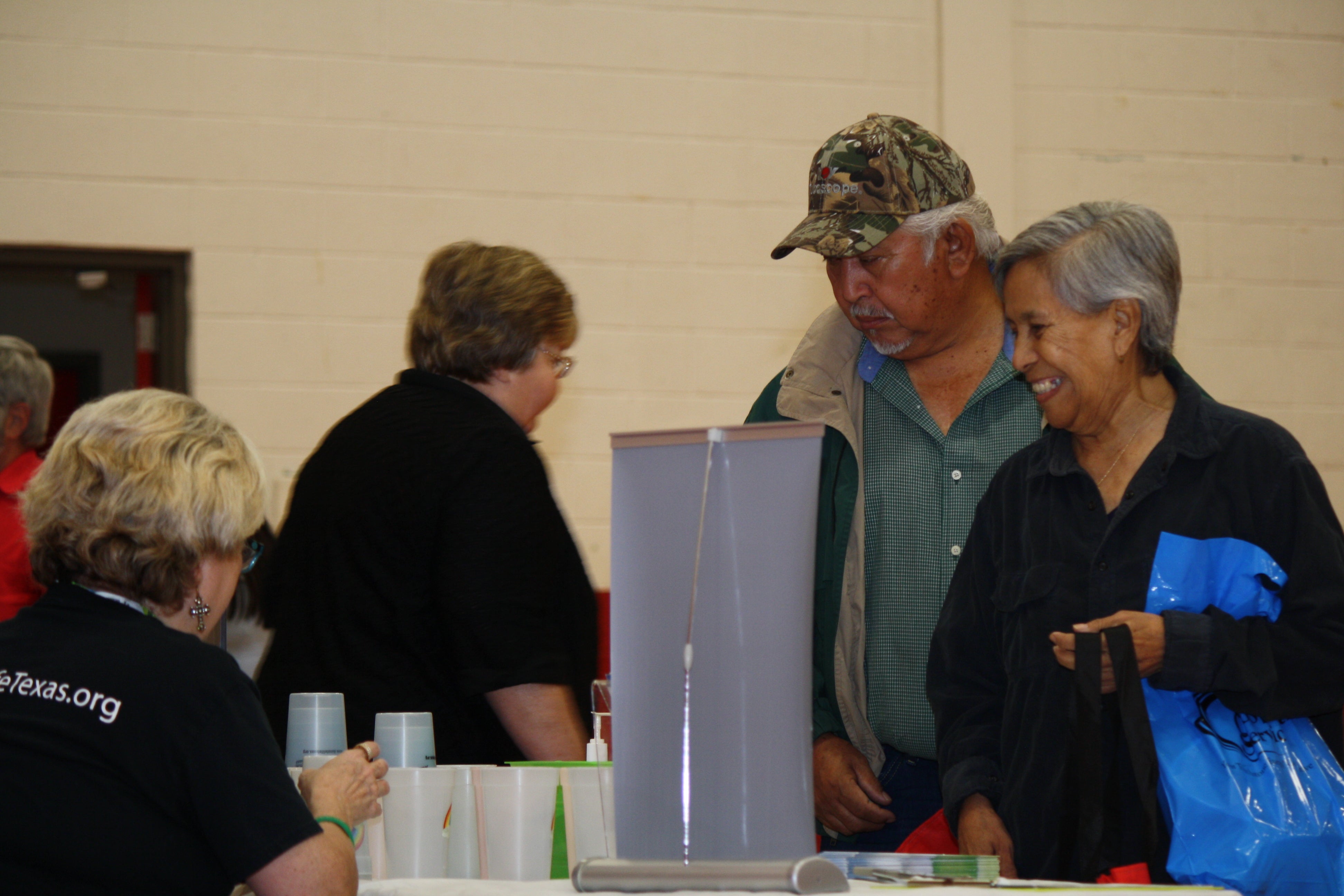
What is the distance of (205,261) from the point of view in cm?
380

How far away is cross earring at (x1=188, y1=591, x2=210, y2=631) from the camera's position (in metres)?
1.38

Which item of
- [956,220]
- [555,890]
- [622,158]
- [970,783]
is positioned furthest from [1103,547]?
[622,158]

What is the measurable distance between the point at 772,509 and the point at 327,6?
319 centimetres

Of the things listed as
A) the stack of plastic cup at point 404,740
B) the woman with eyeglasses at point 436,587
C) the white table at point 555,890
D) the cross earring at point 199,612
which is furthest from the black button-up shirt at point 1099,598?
the cross earring at point 199,612

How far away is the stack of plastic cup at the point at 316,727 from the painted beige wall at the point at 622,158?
7.98ft

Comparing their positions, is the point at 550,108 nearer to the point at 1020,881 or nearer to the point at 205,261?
the point at 205,261

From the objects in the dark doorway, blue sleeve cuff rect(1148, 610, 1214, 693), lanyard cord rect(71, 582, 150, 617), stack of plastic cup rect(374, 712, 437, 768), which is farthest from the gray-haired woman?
the dark doorway

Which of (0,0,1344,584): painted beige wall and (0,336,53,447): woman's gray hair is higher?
(0,0,1344,584): painted beige wall

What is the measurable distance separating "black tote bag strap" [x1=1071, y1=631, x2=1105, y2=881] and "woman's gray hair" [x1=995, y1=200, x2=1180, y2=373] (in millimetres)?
391

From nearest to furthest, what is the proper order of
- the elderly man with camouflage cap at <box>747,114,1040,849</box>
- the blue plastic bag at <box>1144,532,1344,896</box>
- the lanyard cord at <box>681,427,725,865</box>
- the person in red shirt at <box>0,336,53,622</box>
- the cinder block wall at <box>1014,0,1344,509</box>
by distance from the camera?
1. the lanyard cord at <box>681,427,725,865</box>
2. the blue plastic bag at <box>1144,532,1344,896</box>
3. the elderly man with camouflage cap at <box>747,114,1040,849</box>
4. the person in red shirt at <box>0,336,53,622</box>
5. the cinder block wall at <box>1014,0,1344,509</box>

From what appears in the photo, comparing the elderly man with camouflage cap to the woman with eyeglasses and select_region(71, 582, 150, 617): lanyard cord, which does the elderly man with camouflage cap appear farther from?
select_region(71, 582, 150, 617): lanyard cord

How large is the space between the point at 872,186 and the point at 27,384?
6.99ft

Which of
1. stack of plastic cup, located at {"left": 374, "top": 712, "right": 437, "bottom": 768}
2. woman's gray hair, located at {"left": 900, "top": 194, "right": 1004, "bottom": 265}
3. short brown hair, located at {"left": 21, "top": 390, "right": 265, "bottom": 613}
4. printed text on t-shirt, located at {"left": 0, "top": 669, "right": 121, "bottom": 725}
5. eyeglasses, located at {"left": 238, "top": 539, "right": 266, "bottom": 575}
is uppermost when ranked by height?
woman's gray hair, located at {"left": 900, "top": 194, "right": 1004, "bottom": 265}

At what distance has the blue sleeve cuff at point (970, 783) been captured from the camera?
64.9 inches
